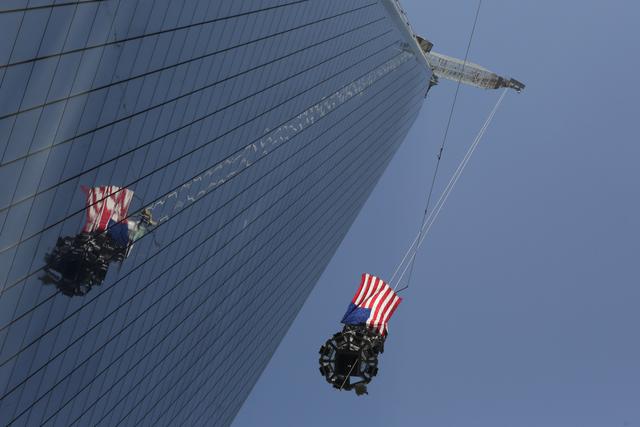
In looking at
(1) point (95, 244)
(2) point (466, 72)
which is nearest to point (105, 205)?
(1) point (95, 244)

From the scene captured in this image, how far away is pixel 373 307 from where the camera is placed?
33219mm

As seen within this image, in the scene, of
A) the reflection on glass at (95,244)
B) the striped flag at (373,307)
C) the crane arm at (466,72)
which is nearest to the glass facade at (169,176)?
the reflection on glass at (95,244)

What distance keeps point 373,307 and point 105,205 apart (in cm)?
1683

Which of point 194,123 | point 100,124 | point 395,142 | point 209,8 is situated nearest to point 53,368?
point 100,124

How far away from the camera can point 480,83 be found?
579 ft

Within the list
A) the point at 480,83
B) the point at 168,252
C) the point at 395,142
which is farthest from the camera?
the point at 480,83

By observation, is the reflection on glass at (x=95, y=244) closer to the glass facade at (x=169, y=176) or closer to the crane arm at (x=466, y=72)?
the glass facade at (x=169, y=176)

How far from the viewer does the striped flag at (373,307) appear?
106 ft

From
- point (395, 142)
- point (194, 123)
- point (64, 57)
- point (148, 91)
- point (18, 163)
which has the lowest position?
point (18, 163)

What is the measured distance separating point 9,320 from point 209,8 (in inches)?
921

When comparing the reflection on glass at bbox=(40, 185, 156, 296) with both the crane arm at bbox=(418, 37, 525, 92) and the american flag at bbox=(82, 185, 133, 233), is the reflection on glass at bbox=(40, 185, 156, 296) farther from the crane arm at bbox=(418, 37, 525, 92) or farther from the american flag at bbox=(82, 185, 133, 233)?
the crane arm at bbox=(418, 37, 525, 92)

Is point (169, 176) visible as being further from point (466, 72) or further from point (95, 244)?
point (466, 72)

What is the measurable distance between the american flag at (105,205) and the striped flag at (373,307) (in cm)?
1454

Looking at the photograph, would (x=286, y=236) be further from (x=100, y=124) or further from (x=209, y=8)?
(x=100, y=124)
